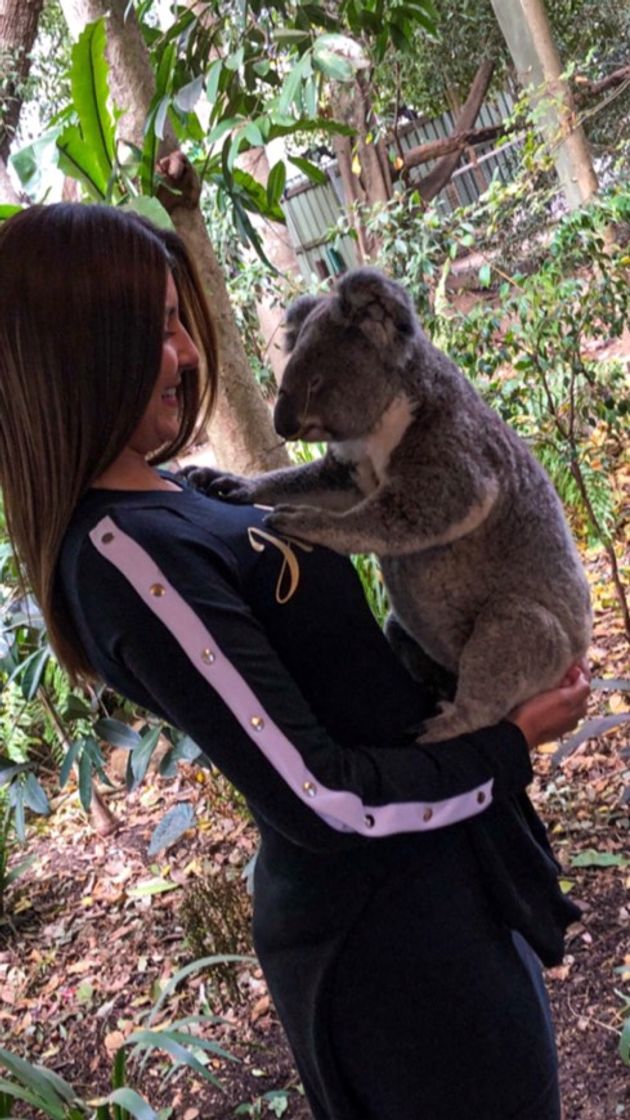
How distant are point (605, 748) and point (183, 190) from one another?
6.50 ft

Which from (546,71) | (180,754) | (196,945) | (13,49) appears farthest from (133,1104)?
(546,71)

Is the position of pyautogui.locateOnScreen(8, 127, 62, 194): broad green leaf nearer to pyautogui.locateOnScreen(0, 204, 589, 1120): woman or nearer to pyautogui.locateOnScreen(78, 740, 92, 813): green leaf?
pyautogui.locateOnScreen(0, 204, 589, 1120): woman

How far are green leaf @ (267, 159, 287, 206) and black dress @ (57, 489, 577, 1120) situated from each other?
132 cm

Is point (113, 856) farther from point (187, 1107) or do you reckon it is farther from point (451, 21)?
point (451, 21)

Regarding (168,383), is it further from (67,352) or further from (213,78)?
(213,78)

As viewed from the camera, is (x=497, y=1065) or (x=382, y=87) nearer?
(x=497, y=1065)

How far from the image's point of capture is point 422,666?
4.93ft

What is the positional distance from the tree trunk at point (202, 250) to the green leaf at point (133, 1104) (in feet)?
3.84

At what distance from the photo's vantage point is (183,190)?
2098 millimetres

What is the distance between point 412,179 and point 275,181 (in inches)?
221

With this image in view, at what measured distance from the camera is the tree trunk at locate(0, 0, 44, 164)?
326cm

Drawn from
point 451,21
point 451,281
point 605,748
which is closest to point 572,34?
point 451,21

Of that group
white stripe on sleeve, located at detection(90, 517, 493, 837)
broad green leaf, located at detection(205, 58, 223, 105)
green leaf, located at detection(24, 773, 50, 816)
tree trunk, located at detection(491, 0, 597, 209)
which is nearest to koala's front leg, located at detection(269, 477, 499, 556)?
white stripe on sleeve, located at detection(90, 517, 493, 837)

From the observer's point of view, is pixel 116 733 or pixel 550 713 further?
pixel 116 733
